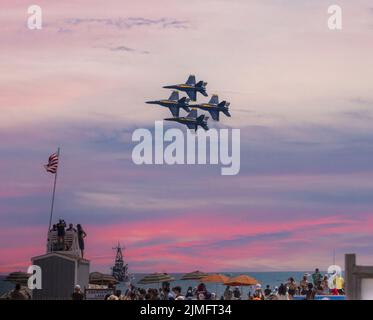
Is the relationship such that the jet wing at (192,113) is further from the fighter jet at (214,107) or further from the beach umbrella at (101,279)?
the beach umbrella at (101,279)

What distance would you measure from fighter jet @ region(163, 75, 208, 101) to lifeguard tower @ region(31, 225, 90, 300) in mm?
58017

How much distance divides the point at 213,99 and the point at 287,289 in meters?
77.7

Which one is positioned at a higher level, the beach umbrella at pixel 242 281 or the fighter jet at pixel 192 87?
the fighter jet at pixel 192 87

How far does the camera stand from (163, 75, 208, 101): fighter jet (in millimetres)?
102000

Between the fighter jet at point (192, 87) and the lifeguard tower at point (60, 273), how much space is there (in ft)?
190

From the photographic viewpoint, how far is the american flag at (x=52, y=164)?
49656mm

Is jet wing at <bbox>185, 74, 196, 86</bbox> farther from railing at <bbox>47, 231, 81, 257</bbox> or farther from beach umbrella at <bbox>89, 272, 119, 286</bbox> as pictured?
railing at <bbox>47, 231, 81, 257</bbox>

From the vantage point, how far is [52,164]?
49906 millimetres

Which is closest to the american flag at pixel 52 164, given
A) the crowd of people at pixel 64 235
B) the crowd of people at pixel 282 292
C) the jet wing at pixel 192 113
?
the crowd of people at pixel 64 235

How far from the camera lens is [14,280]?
181ft
